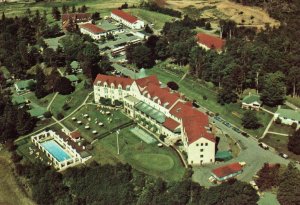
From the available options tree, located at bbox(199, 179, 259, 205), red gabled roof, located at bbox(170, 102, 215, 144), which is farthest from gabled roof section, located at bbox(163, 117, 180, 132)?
tree, located at bbox(199, 179, 259, 205)

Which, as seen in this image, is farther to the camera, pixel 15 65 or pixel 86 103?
pixel 15 65

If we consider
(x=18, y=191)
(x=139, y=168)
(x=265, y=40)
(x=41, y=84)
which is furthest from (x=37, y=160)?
(x=265, y=40)

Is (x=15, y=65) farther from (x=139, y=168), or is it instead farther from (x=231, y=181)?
(x=231, y=181)

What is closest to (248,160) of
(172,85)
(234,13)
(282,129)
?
(282,129)

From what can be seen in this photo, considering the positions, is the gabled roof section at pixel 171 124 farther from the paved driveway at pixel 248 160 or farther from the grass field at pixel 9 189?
the grass field at pixel 9 189

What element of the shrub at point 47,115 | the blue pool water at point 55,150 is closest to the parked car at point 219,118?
the blue pool water at point 55,150

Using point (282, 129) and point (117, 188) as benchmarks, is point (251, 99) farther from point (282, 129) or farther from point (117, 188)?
point (117, 188)

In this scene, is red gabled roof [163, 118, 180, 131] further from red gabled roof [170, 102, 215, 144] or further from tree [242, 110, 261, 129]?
tree [242, 110, 261, 129]
